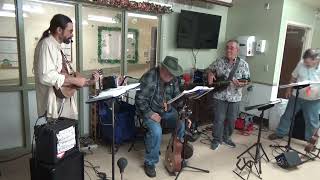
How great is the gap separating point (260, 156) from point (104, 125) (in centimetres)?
197

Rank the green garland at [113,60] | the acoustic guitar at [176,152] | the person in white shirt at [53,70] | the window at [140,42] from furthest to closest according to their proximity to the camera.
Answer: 1. the window at [140,42]
2. the green garland at [113,60]
3. the acoustic guitar at [176,152]
4. the person in white shirt at [53,70]

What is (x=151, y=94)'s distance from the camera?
9.31 ft

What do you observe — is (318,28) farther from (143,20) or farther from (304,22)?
(143,20)

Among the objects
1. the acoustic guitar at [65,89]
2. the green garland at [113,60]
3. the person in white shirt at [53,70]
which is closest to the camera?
the person in white shirt at [53,70]

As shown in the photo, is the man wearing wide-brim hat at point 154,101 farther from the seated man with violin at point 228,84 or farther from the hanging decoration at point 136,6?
the hanging decoration at point 136,6

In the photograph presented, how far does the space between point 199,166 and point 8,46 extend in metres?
2.45

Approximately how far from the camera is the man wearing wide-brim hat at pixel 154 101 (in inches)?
108

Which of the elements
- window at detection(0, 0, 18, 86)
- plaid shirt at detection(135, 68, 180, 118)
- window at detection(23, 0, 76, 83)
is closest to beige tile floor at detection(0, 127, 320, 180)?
plaid shirt at detection(135, 68, 180, 118)

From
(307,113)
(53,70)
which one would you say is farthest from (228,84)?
(53,70)

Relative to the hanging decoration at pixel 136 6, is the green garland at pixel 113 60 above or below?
below

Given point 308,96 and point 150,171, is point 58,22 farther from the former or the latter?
point 308,96

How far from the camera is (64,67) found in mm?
2287

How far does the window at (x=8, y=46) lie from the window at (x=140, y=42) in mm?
1477

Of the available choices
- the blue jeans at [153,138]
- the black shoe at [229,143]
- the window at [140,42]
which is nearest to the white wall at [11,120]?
the blue jeans at [153,138]
